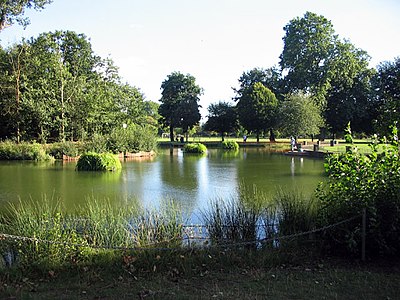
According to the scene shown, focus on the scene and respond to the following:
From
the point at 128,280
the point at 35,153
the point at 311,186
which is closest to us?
the point at 128,280

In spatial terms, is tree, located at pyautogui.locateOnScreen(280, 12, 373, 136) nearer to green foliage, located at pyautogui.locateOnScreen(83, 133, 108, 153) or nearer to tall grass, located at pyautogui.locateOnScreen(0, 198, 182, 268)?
green foliage, located at pyautogui.locateOnScreen(83, 133, 108, 153)

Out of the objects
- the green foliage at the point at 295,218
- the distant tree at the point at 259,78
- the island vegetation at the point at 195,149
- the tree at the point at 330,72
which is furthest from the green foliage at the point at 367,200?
the distant tree at the point at 259,78

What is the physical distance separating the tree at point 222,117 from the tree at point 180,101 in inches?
74.9

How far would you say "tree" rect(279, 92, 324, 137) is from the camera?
126 feet

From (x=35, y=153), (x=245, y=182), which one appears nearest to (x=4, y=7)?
(x=35, y=153)

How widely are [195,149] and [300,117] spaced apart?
35.0ft

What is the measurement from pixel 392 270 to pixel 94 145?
958 inches

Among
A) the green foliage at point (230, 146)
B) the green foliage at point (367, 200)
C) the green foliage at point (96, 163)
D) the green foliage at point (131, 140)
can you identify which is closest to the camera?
the green foliage at point (367, 200)

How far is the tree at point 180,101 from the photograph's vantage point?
57750 millimetres

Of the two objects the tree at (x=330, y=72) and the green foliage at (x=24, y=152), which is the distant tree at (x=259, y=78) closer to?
the tree at (x=330, y=72)

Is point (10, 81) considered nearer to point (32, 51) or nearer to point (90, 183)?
point (32, 51)

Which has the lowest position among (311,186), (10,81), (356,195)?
(311,186)

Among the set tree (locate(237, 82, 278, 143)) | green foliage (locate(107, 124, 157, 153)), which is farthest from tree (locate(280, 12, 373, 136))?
green foliage (locate(107, 124, 157, 153))

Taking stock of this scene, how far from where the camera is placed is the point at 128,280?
15.7ft
